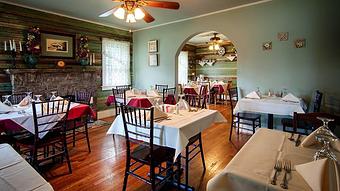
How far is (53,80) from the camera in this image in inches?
182

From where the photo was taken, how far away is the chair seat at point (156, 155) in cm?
201

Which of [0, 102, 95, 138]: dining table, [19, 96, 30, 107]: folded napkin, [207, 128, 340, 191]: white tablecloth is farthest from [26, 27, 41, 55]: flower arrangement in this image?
[207, 128, 340, 191]: white tablecloth

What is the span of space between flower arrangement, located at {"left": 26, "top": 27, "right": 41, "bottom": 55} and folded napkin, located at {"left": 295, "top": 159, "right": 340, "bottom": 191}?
5.08 m

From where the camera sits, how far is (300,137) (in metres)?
1.54

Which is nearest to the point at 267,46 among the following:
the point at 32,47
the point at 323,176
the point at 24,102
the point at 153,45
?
the point at 153,45

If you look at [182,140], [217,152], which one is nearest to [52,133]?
[182,140]

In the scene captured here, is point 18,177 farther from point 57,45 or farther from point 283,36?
point 57,45

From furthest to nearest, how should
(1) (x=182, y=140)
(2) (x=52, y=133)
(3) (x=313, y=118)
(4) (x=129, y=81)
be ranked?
(4) (x=129, y=81) → (2) (x=52, y=133) → (1) (x=182, y=140) → (3) (x=313, y=118)

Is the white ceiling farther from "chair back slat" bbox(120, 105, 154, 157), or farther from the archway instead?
the archway

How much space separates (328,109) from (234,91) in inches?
65.6

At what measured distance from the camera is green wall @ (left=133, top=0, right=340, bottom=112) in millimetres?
3518

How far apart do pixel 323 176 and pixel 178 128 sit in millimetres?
1214

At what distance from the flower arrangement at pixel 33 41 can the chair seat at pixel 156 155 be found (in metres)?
3.66

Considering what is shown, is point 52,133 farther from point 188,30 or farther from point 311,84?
point 311,84
